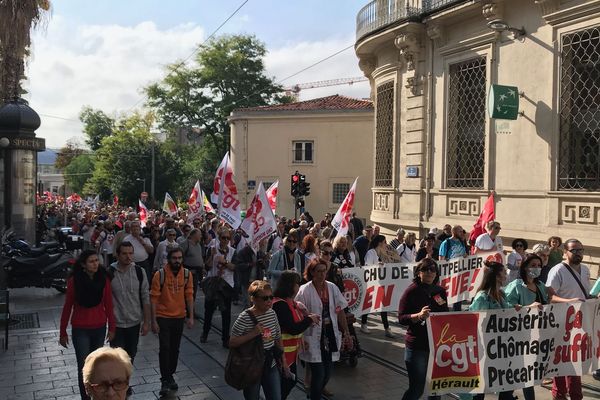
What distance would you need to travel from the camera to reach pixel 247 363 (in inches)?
194

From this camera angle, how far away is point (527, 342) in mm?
5629

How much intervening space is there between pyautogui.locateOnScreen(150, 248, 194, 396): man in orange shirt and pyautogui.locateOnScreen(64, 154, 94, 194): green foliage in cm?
8390

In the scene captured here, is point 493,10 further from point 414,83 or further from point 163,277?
point 163,277

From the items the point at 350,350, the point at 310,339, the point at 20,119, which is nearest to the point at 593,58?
the point at 350,350

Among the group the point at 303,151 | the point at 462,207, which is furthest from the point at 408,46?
the point at 303,151

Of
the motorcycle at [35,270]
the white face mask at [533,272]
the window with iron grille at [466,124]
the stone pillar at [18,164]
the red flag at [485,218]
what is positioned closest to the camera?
the white face mask at [533,272]

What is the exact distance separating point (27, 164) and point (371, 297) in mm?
11467

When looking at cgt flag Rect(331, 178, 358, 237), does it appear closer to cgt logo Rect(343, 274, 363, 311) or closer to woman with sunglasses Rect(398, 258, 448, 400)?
cgt logo Rect(343, 274, 363, 311)

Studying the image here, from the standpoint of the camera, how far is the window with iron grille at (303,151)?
33938 millimetres

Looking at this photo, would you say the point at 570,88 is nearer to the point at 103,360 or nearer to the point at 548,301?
the point at 548,301

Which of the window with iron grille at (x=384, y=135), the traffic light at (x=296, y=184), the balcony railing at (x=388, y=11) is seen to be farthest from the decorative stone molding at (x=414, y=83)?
the traffic light at (x=296, y=184)

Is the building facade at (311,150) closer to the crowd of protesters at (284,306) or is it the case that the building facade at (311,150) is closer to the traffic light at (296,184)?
the traffic light at (296,184)

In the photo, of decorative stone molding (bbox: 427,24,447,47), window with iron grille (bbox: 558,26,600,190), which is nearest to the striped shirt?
window with iron grille (bbox: 558,26,600,190)

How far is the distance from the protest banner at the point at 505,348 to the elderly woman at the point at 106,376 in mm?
3221
